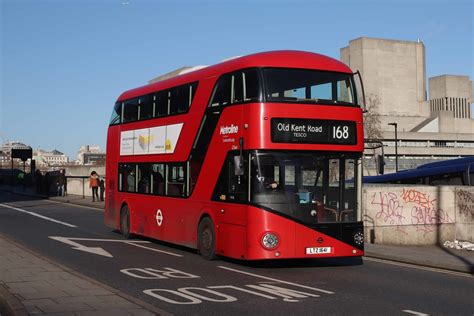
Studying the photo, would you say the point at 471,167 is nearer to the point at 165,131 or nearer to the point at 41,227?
the point at 165,131

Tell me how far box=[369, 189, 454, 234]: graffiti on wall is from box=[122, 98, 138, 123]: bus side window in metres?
7.60

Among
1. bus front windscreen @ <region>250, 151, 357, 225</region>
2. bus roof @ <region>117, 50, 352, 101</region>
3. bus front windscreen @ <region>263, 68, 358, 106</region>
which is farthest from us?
bus roof @ <region>117, 50, 352, 101</region>

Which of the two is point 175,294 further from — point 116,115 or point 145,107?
point 116,115

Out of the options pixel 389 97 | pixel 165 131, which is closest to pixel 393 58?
pixel 389 97

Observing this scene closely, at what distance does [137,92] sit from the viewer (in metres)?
17.6

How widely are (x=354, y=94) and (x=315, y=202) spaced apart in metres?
2.43

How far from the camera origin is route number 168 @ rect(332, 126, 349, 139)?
39.9 ft

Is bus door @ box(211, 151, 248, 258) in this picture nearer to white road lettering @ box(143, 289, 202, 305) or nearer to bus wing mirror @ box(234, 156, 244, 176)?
bus wing mirror @ box(234, 156, 244, 176)

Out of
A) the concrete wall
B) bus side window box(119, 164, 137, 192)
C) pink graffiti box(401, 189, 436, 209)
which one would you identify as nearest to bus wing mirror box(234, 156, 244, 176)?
bus side window box(119, 164, 137, 192)

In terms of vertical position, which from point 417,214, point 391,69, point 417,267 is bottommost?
point 417,267

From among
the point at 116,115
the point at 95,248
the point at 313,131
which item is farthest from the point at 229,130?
the point at 116,115

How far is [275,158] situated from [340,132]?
1552 millimetres

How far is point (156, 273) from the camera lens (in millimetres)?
11367

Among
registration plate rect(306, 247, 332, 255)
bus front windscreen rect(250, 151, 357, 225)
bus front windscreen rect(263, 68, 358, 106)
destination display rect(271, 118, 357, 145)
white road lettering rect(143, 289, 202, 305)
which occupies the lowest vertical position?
white road lettering rect(143, 289, 202, 305)
